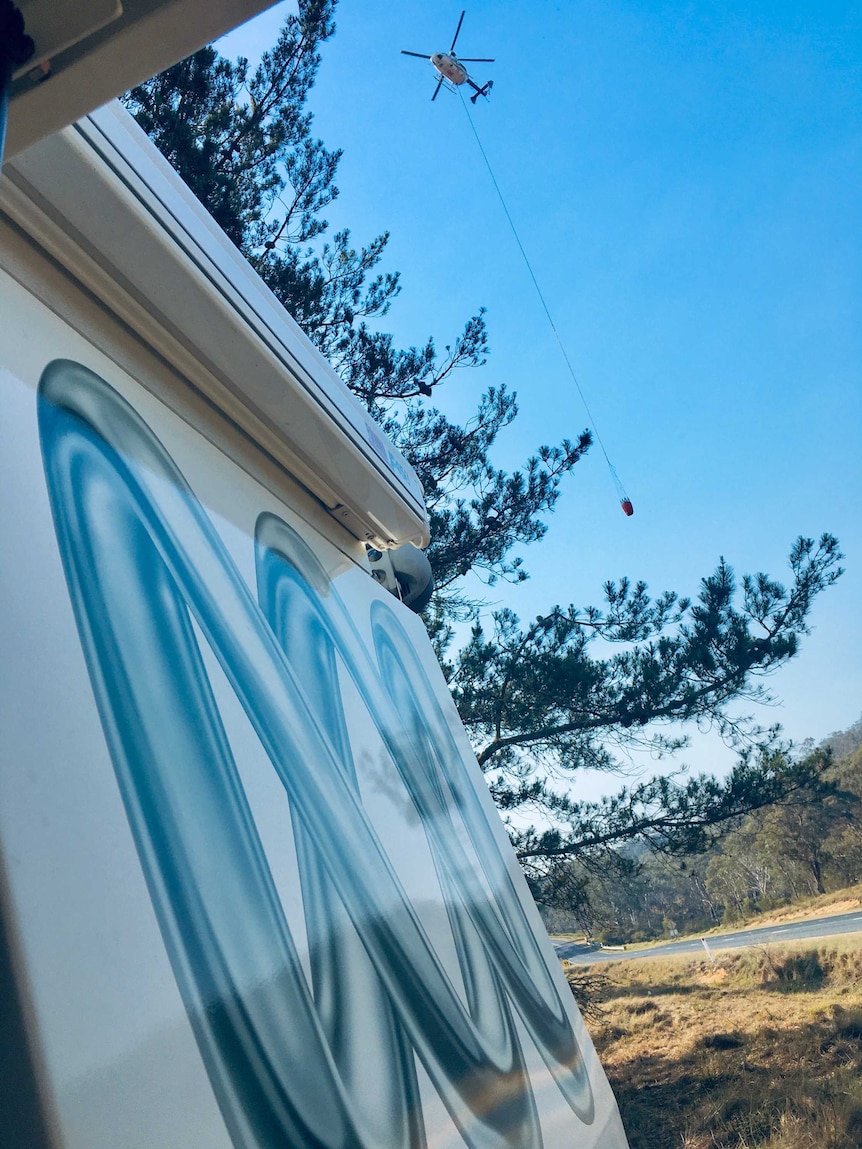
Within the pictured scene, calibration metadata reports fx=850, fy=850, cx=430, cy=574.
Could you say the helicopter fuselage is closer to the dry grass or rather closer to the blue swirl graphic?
the blue swirl graphic

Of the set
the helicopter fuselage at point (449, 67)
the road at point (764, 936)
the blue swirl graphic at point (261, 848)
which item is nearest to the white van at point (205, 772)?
the blue swirl graphic at point (261, 848)

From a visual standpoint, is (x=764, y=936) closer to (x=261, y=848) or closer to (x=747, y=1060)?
(x=747, y=1060)

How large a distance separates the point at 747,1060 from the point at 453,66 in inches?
257

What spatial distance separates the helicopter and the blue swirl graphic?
584cm

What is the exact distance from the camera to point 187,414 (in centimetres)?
82

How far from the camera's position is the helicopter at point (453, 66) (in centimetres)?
574

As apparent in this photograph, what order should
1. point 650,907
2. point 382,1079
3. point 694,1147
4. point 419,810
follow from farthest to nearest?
1. point 650,907
2. point 694,1147
3. point 419,810
4. point 382,1079

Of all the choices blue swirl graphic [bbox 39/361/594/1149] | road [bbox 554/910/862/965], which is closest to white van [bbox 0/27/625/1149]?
blue swirl graphic [bbox 39/361/594/1149]

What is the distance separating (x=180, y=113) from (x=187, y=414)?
452 centimetres

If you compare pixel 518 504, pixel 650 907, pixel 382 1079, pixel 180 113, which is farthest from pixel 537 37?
pixel 650 907

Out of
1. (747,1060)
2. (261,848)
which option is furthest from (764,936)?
(261,848)

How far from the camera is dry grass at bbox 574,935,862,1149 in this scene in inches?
128

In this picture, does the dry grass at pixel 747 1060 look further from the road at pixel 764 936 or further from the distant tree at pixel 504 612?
the road at pixel 764 936

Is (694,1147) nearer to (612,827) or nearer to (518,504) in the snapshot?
(612,827)
